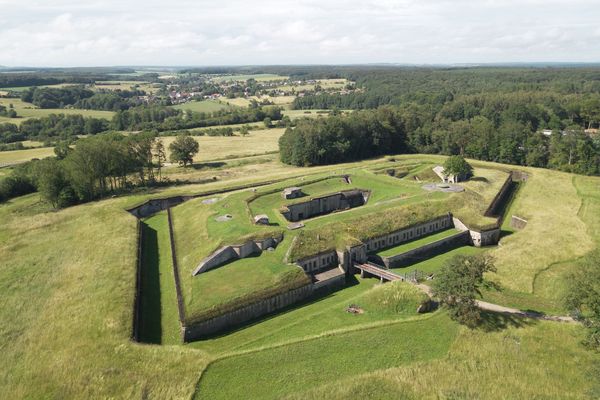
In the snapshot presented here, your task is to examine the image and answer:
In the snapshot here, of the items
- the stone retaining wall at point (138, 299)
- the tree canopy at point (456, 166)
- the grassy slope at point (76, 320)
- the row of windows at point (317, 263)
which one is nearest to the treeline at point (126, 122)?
the grassy slope at point (76, 320)

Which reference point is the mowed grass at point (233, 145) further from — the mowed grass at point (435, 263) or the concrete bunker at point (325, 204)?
the mowed grass at point (435, 263)

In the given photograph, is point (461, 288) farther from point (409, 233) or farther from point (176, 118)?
point (176, 118)

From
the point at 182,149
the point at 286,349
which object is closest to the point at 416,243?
the point at 286,349

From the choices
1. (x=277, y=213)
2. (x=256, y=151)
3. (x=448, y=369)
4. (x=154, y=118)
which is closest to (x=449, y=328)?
(x=448, y=369)

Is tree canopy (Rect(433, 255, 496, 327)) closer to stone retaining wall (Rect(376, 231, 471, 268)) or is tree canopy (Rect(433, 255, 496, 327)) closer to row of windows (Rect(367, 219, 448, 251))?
stone retaining wall (Rect(376, 231, 471, 268))

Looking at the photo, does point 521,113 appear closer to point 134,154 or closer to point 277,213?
point 277,213
